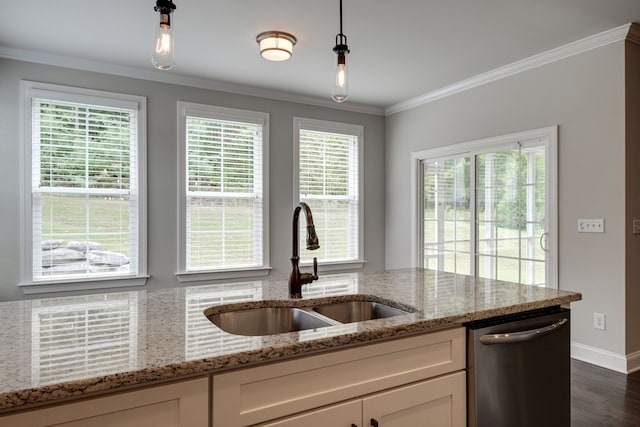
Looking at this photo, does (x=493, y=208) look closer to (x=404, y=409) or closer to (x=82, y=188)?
(x=404, y=409)

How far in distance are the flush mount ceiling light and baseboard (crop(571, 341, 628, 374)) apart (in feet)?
11.4

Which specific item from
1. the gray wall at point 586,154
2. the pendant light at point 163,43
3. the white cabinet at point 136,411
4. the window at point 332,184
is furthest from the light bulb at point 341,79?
the window at point 332,184

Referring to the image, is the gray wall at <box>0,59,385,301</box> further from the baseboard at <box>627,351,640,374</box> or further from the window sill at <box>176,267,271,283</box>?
→ the baseboard at <box>627,351,640,374</box>

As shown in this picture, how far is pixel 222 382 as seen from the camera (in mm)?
1027

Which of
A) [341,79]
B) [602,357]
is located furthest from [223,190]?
[602,357]

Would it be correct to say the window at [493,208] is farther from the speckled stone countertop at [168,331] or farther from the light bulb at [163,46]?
the light bulb at [163,46]

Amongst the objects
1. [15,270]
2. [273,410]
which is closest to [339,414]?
[273,410]

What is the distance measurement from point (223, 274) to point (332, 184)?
179cm

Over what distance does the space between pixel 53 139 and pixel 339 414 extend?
3.74 meters

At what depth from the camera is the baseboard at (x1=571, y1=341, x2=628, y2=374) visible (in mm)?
3156

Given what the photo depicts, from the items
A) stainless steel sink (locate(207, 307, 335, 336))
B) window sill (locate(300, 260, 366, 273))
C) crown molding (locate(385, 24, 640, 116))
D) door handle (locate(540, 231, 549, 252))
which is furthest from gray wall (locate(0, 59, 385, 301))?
stainless steel sink (locate(207, 307, 335, 336))

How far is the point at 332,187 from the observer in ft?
17.3

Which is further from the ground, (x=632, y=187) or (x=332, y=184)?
(x=332, y=184)

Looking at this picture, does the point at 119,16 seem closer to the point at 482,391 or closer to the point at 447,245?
the point at 482,391
